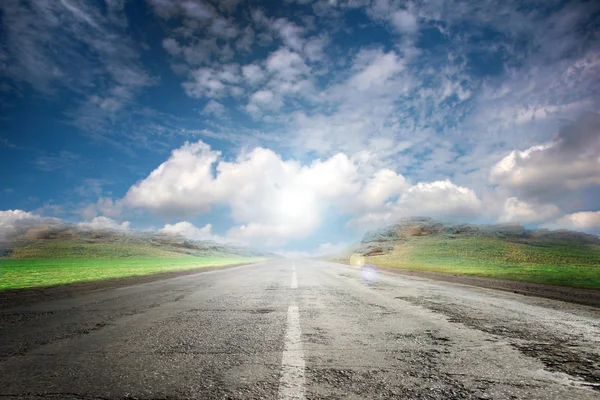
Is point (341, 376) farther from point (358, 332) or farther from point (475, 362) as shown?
point (358, 332)

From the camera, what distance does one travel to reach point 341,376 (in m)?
2.81

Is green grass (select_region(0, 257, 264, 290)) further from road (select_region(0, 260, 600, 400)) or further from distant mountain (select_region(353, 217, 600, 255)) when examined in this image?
distant mountain (select_region(353, 217, 600, 255))

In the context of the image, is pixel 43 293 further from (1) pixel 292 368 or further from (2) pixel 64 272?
(2) pixel 64 272

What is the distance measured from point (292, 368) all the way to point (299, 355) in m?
0.44

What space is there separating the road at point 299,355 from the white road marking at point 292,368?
0.01 m

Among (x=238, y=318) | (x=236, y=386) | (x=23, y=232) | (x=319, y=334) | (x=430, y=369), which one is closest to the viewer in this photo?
(x=236, y=386)

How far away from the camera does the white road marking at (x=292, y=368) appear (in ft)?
7.92

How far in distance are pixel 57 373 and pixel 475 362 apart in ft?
14.7

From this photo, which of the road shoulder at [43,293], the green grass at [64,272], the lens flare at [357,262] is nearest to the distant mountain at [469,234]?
the lens flare at [357,262]

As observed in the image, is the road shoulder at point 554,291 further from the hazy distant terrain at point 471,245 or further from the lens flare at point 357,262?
the hazy distant terrain at point 471,245

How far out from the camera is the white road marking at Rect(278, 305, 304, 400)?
2414 millimetres

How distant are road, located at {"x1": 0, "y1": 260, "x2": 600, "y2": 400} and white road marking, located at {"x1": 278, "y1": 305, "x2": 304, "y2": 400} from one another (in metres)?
0.01

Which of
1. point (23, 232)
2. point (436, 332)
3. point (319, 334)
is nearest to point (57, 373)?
point (319, 334)

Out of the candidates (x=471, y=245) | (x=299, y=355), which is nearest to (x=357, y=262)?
(x=471, y=245)
